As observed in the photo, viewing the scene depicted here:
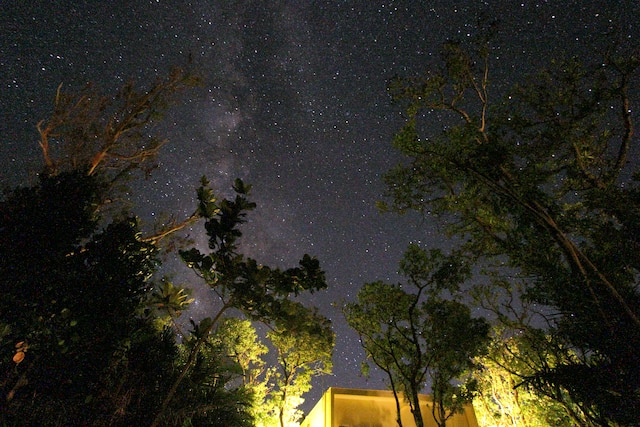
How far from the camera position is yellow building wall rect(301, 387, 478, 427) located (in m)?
A: 17.4

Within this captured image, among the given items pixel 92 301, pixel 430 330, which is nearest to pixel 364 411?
pixel 430 330

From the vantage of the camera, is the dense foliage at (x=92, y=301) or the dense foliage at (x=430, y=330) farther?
the dense foliage at (x=430, y=330)

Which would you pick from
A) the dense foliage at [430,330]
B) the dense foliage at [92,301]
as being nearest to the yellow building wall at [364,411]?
the dense foliage at [430,330]

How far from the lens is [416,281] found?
1351cm

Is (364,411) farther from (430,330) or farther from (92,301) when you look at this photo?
(92,301)

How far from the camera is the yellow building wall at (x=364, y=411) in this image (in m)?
17.4

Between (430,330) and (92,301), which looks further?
(430,330)

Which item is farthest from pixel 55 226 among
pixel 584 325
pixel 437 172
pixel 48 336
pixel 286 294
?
pixel 584 325

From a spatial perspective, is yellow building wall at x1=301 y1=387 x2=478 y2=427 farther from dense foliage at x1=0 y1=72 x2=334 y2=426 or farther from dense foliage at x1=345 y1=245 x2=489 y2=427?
dense foliage at x1=0 y1=72 x2=334 y2=426

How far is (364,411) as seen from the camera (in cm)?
1797

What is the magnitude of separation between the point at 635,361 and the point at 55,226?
11.5 m

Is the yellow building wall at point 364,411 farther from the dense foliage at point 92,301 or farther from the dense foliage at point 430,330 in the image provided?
the dense foliage at point 92,301

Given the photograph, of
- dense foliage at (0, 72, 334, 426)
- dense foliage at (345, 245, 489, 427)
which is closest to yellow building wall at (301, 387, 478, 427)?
dense foliage at (345, 245, 489, 427)

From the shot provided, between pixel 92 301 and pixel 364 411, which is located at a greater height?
pixel 364 411
